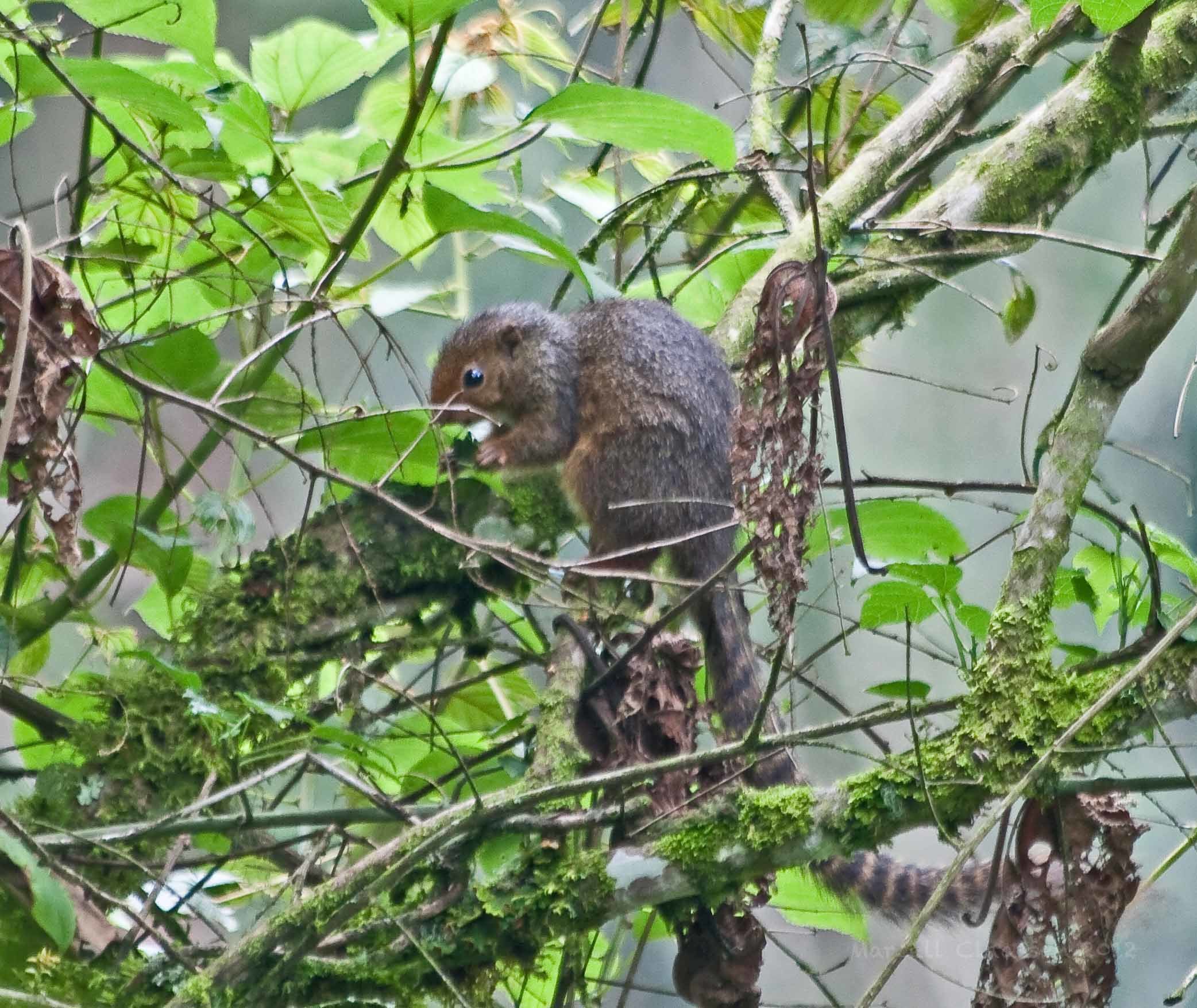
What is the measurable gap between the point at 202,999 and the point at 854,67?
9.94 ft

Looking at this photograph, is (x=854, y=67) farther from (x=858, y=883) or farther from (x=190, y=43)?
(x=858, y=883)

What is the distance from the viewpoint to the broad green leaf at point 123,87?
1485 mm

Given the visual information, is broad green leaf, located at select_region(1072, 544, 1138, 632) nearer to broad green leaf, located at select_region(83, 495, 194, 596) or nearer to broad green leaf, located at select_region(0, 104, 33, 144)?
broad green leaf, located at select_region(83, 495, 194, 596)

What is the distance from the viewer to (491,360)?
3.46 m

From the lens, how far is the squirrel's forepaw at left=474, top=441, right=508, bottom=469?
304 centimetres

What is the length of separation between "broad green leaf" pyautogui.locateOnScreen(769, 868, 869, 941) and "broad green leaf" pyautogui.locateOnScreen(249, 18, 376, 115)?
157 cm

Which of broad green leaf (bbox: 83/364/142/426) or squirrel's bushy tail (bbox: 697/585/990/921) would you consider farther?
broad green leaf (bbox: 83/364/142/426)

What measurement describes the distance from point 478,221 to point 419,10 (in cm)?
30

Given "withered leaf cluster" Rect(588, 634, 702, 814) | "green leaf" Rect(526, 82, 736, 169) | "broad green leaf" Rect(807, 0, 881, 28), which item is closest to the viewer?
"green leaf" Rect(526, 82, 736, 169)

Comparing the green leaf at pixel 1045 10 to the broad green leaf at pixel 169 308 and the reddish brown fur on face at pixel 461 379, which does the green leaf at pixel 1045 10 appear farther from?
the reddish brown fur on face at pixel 461 379

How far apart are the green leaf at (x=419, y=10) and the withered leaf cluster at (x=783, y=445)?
61 cm

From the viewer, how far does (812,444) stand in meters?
1.21

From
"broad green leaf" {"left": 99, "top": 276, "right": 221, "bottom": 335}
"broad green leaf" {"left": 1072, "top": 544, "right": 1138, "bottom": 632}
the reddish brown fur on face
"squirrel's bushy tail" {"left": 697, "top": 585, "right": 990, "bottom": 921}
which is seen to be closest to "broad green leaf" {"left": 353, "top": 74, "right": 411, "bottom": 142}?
"broad green leaf" {"left": 99, "top": 276, "right": 221, "bottom": 335}

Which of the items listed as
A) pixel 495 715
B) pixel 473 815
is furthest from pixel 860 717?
pixel 495 715
